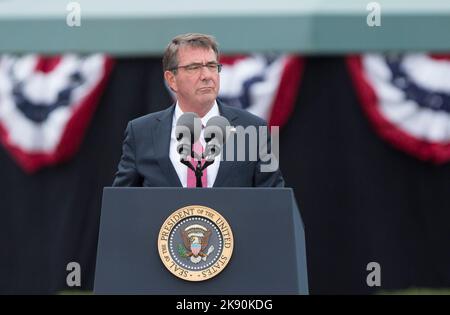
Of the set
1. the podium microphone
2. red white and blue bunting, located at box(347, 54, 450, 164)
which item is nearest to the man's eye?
the podium microphone

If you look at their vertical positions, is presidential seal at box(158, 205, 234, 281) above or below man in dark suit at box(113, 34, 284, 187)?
below

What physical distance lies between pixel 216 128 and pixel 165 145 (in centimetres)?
36

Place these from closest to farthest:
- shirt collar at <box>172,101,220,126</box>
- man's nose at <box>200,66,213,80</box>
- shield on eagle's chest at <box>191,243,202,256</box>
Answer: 1. shield on eagle's chest at <box>191,243,202,256</box>
2. man's nose at <box>200,66,213,80</box>
3. shirt collar at <box>172,101,220,126</box>

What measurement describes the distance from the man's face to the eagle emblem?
0.70 metres

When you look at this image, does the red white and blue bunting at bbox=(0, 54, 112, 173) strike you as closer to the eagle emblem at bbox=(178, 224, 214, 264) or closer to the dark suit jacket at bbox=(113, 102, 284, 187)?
the dark suit jacket at bbox=(113, 102, 284, 187)

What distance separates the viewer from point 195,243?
3568 millimetres

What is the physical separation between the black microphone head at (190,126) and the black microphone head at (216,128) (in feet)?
0.15

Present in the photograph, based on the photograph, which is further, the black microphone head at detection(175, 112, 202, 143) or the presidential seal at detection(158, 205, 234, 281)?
the black microphone head at detection(175, 112, 202, 143)

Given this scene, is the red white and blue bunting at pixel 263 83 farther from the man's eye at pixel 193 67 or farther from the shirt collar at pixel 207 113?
the man's eye at pixel 193 67

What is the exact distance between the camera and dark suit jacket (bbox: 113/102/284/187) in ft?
13.4

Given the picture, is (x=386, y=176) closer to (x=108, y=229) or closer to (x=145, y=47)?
(x=145, y=47)

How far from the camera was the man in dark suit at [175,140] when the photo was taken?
4074 mm

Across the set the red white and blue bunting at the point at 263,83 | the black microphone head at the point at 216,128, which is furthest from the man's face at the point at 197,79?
the red white and blue bunting at the point at 263,83
